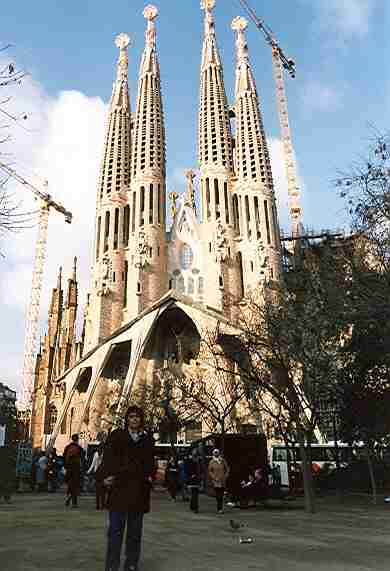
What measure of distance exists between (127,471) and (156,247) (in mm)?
44007

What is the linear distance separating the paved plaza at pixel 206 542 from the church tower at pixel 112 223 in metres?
36.7

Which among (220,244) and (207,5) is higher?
(207,5)

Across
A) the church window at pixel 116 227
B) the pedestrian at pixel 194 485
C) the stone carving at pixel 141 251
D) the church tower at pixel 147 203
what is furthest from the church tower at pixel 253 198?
the pedestrian at pixel 194 485

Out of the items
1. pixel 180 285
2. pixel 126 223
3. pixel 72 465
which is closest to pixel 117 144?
pixel 126 223

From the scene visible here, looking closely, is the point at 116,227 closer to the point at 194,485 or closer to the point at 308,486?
the point at 194,485

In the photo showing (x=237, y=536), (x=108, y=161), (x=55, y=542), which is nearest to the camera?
(x=55, y=542)

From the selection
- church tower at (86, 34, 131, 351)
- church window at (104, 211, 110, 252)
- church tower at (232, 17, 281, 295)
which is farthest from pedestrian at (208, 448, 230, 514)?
church window at (104, 211, 110, 252)

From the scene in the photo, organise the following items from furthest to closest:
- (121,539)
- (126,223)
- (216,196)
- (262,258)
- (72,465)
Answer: (126,223), (216,196), (262,258), (72,465), (121,539)

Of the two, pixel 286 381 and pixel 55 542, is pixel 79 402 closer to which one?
pixel 286 381

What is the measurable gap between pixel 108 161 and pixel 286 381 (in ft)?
148

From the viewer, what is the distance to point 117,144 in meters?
53.9

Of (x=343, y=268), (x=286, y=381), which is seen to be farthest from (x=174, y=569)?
(x=343, y=268)

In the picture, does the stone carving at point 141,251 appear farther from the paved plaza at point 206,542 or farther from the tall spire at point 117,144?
the paved plaza at point 206,542

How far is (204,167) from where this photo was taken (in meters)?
50.0
